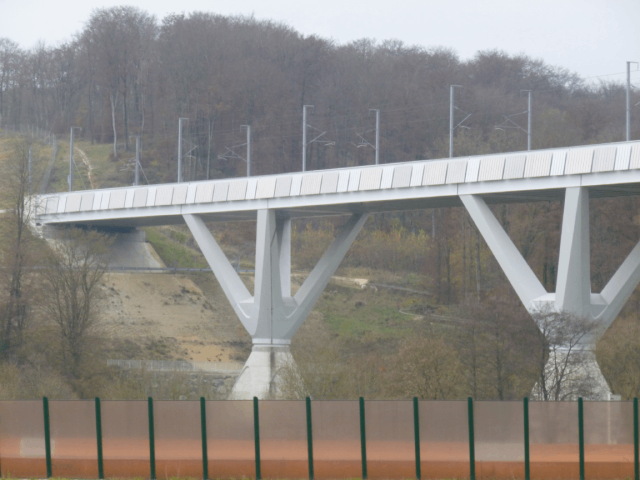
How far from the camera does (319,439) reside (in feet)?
56.5

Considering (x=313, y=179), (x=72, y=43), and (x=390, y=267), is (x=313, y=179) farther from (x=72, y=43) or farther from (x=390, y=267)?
(x=72, y=43)

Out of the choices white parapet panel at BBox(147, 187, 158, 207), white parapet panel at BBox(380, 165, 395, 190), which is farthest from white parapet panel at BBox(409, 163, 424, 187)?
white parapet panel at BBox(147, 187, 158, 207)

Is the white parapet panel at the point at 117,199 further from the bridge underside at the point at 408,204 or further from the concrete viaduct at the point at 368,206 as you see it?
the bridge underside at the point at 408,204

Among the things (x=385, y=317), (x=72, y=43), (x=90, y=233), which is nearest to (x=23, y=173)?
(x=90, y=233)

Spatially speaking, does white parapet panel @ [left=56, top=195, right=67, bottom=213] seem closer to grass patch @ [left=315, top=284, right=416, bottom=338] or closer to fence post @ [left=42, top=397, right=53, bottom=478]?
grass patch @ [left=315, top=284, right=416, bottom=338]

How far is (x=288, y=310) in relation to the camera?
157 ft

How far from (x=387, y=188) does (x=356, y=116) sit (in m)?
48.8

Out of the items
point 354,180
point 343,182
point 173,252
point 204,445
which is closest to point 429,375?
point 354,180

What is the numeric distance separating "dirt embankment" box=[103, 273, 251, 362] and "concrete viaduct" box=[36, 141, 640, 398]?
22.3 ft

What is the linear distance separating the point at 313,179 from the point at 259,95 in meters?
46.3

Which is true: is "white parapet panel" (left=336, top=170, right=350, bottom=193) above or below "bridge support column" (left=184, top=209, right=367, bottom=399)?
above

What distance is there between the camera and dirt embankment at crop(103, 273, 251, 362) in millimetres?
60031

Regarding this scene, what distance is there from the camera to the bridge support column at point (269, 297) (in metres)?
46.2

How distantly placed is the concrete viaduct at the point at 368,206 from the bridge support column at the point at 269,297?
0.18ft
